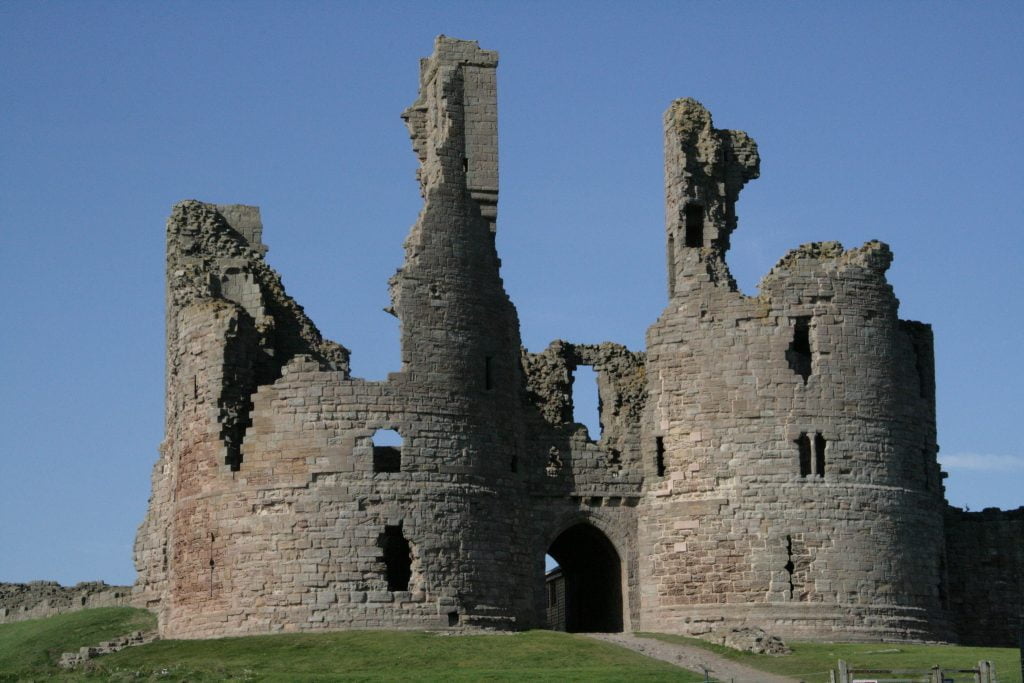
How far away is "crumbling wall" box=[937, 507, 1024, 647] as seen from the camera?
2138 inches

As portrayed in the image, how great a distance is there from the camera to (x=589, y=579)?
2153 inches

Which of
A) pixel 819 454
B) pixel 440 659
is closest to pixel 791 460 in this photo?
pixel 819 454

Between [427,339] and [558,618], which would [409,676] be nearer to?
[427,339]

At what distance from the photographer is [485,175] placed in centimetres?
5203

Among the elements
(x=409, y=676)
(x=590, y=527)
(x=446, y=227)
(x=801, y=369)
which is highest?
(x=446, y=227)

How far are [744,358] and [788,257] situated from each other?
308 cm

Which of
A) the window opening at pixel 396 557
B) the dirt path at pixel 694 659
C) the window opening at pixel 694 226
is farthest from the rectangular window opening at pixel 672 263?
the window opening at pixel 396 557

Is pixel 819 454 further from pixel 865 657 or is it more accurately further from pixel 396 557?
pixel 396 557

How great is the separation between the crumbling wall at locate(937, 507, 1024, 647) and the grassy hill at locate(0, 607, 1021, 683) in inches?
228

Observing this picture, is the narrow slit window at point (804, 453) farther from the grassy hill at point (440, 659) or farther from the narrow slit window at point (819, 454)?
the grassy hill at point (440, 659)

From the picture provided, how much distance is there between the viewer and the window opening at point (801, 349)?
5053 centimetres

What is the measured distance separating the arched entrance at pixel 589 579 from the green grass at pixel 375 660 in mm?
5398

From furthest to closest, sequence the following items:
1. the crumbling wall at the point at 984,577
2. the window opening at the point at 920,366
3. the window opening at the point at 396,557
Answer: the crumbling wall at the point at 984,577 → the window opening at the point at 920,366 → the window opening at the point at 396,557

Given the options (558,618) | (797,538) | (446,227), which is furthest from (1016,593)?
(446,227)
